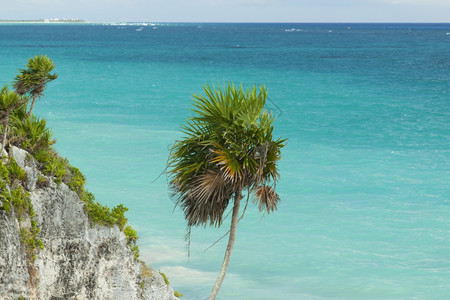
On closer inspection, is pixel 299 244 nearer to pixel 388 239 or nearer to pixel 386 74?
pixel 388 239

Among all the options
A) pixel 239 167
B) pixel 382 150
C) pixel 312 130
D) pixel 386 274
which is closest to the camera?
pixel 239 167

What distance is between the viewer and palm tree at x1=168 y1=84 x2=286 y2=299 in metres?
9.77

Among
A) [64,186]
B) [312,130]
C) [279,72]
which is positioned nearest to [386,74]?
[279,72]

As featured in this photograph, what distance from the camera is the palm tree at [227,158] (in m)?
9.77

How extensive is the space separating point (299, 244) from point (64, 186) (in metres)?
14.0

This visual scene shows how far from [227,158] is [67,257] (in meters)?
3.53

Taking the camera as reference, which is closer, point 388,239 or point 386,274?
point 386,274

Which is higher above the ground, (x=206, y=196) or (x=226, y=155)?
(x=226, y=155)

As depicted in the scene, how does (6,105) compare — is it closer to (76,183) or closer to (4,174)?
(4,174)

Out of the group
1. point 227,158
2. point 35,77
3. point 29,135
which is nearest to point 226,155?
point 227,158

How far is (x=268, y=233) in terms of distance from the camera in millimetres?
24484

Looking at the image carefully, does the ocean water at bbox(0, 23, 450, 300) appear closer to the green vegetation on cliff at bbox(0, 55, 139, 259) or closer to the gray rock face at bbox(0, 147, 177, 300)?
the gray rock face at bbox(0, 147, 177, 300)

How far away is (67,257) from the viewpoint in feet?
35.7

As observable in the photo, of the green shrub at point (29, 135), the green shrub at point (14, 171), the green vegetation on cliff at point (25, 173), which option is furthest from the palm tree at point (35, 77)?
the green shrub at point (14, 171)
